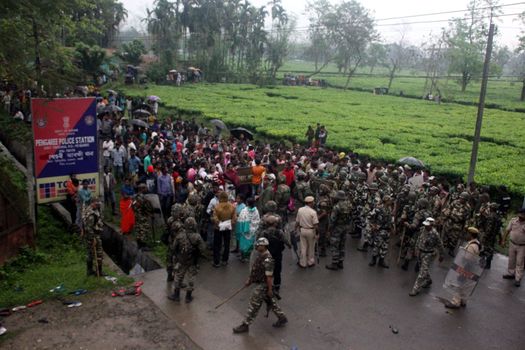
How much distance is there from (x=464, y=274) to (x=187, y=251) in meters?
4.92

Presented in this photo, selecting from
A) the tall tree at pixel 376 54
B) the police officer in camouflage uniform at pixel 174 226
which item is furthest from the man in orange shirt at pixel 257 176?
the tall tree at pixel 376 54

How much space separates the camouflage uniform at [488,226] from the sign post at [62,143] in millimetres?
9121

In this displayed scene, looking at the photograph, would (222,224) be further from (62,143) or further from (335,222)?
(62,143)

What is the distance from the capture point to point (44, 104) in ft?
35.1

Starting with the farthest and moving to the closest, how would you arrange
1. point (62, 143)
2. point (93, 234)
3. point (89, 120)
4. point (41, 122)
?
point (89, 120) < point (62, 143) < point (41, 122) < point (93, 234)

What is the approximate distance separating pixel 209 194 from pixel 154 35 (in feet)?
185

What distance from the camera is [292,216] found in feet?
44.4

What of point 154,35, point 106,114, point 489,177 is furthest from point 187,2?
point 489,177

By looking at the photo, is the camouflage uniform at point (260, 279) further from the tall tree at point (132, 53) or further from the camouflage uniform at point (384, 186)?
the tall tree at point (132, 53)

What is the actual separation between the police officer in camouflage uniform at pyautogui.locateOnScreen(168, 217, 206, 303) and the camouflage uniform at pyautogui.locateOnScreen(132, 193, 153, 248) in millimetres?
2359

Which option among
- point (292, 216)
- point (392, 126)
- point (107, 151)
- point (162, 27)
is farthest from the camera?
point (162, 27)

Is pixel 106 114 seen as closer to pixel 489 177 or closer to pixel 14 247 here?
pixel 14 247

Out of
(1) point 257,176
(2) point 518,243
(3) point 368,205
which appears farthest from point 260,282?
(1) point 257,176

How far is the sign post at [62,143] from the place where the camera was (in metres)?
10.8
